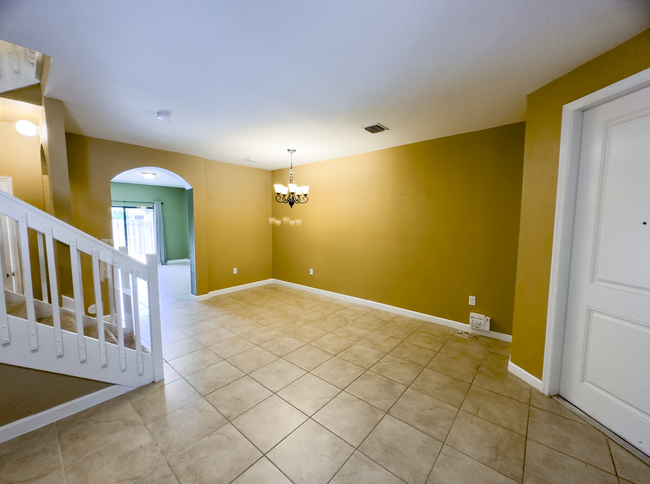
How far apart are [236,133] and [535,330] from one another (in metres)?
3.97

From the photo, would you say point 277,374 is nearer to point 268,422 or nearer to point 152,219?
point 268,422

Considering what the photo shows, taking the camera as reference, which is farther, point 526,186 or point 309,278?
point 309,278

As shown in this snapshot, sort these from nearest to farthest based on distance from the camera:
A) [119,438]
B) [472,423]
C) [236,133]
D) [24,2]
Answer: [24,2]
[119,438]
[472,423]
[236,133]

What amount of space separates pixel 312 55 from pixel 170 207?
29.0 feet

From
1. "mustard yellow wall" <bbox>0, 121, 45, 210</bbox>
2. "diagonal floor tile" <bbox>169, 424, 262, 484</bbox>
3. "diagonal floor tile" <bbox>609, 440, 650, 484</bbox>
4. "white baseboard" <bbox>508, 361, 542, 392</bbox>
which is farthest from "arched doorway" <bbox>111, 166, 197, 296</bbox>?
"diagonal floor tile" <bbox>609, 440, 650, 484</bbox>

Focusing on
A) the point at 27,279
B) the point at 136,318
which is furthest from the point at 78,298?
the point at 136,318

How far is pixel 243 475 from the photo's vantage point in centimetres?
148

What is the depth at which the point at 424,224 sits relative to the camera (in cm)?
370

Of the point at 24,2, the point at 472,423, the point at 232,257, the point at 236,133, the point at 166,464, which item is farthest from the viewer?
the point at 232,257

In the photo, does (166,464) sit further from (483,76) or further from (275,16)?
(483,76)

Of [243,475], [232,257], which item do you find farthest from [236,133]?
[243,475]

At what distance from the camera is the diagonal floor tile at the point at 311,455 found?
149 cm

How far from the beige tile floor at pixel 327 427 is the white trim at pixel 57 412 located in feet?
0.23

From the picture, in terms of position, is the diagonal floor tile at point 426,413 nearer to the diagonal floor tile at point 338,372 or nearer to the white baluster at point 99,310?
the diagonal floor tile at point 338,372
